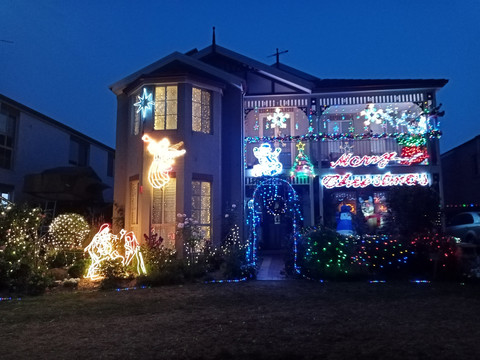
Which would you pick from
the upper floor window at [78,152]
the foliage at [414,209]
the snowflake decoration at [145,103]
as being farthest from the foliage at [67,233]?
the foliage at [414,209]

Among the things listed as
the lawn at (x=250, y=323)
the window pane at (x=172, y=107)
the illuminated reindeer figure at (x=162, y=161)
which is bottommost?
the lawn at (x=250, y=323)

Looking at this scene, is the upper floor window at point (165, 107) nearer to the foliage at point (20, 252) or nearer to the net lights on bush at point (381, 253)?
the foliage at point (20, 252)

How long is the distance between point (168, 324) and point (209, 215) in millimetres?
7169

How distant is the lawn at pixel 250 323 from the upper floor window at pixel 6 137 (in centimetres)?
1140

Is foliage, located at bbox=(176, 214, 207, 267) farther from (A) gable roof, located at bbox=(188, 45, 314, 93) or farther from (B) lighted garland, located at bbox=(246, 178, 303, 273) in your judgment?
(A) gable roof, located at bbox=(188, 45, 314, 93)

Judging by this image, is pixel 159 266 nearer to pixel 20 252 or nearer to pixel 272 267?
pixel 20 252

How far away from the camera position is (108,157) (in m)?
25.6

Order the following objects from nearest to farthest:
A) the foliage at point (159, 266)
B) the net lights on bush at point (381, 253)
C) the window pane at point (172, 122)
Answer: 1. the foliage at point (159, 266)
2. the net lights on bush at point (381, 253)
3. the window pane at point (172, 122)

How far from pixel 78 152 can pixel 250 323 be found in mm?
19724

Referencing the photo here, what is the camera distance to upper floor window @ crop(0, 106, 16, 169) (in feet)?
57.4

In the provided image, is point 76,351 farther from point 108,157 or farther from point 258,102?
point 108,157

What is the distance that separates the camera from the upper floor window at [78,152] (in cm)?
2236

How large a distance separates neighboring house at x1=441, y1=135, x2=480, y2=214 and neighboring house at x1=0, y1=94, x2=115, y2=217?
1704cm

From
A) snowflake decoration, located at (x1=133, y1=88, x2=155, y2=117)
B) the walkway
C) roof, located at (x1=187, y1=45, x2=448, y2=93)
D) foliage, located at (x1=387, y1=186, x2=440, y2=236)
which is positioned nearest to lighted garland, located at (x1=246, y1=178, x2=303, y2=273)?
the walkway
